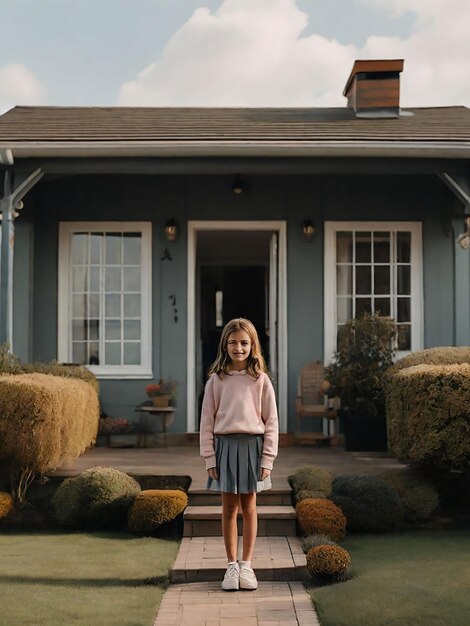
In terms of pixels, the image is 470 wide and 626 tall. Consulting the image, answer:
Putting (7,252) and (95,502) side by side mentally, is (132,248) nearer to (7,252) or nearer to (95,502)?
(7,252)

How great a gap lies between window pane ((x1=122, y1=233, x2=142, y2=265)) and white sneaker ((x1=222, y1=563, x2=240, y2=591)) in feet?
18.1

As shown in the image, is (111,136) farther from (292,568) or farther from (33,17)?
(33,17)

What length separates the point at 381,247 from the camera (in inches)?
398

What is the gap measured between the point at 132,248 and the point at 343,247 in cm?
249

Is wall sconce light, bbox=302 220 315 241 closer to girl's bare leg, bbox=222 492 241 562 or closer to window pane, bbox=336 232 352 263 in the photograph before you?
window pane, bbox=336 232 352 263

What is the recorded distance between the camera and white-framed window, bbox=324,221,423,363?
32.9ft

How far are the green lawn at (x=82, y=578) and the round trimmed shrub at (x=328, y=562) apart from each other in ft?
3.04

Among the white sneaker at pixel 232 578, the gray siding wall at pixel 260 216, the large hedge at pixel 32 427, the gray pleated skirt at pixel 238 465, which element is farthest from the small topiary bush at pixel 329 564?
the gray siding wall at pixel 260 216

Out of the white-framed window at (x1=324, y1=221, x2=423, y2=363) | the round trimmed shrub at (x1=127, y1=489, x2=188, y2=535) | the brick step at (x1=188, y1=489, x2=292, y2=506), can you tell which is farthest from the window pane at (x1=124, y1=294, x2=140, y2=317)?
the round trimmed shrub at (x1=127, y1=489, x2=188, y2=535)

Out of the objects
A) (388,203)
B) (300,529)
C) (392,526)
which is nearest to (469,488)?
(392,526)

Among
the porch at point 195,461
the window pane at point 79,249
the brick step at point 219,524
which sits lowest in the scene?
the brick step at point 219,524

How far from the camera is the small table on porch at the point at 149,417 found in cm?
959

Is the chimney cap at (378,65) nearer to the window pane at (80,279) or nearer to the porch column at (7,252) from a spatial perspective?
the window pane at (80,279)

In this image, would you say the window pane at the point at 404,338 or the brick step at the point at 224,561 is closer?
the brick step at the point at 224,561
